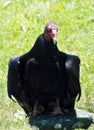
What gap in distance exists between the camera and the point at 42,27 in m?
8.48

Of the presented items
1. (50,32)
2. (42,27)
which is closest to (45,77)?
(50,32)

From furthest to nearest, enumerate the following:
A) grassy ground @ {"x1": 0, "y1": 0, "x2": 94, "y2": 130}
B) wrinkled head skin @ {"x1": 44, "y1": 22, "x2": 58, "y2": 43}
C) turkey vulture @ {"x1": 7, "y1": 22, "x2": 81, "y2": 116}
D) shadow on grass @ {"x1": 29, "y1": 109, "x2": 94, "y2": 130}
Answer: grassy ground @ {"x1": 0, "y1": 0, "x2": 94, "y2": 130} → turkey vulture @ {"x1": 7, "y1": 22, "x2": 81, "y2": 116} → wrinkled head skin @ {"x1": 44, "y1": 22, "x2": 58, "y2": 43} → shadow on grass @ {"x1": 29, "y1": 109, "x2": 94, "y2": 130}

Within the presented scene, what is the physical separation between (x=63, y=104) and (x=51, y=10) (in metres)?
3.64

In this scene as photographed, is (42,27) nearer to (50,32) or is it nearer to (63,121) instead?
(50,32)

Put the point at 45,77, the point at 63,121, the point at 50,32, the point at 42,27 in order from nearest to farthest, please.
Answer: the point at 63,121
the point at 50,32
the point at 45,77
the point at 42,27

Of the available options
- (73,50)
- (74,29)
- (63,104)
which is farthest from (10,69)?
(74,29)

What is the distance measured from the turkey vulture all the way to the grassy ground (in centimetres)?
115

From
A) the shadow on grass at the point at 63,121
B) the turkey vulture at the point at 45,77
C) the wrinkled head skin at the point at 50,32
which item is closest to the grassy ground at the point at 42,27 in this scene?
the turkey vulture at the point at 45,77

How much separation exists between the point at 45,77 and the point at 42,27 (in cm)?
330

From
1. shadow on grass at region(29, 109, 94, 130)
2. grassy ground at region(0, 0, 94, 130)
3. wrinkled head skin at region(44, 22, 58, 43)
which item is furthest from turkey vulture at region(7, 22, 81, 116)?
grassy ground at region(0, 0, 94, 130)

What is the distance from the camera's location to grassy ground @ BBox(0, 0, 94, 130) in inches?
275

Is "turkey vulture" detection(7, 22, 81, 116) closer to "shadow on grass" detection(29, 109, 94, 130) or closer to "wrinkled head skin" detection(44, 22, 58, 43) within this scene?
"wrinkled head skin" detection(44, 22, 58, 43)

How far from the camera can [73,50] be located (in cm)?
791

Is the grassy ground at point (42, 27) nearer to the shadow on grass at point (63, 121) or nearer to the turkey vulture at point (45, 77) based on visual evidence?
the turkey vulture at point (45, 77)
